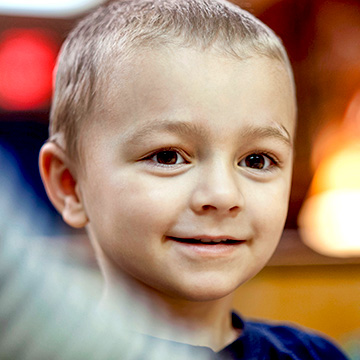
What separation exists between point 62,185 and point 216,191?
0.22m

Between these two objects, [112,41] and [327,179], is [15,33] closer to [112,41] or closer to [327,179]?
[327,179]

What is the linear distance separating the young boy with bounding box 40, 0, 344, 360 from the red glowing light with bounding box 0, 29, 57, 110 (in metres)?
1.49

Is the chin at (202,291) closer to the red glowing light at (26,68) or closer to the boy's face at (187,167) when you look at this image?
the boy's face at (187,167)

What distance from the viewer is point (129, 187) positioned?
0.52 metres

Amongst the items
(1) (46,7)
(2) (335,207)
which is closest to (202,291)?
(2) (335,207)

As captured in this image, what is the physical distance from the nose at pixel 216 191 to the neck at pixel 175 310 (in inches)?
4.8

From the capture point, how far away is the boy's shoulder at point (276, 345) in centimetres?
63

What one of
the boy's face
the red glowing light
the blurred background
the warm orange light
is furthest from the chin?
the red glowing light

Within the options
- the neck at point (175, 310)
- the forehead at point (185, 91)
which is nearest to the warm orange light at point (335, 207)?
the neck at point (175, 310)

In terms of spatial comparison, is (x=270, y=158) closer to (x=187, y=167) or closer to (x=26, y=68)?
(x=187, y=167)

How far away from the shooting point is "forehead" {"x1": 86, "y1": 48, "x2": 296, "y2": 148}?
19.9 inches

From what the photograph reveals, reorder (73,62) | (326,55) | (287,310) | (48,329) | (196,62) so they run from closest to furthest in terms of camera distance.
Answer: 1. (48,329)
2. (196,62)
3. (73,62)
4. (287,310)
5. (326,55)

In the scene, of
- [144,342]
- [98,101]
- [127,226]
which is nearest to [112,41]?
[98,101]

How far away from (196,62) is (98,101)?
0.10 m
